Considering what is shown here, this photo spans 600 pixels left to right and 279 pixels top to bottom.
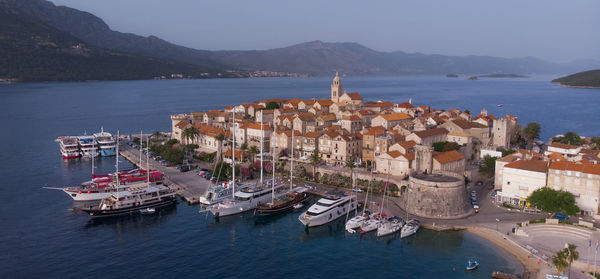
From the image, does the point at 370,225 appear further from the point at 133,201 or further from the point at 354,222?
the point at 133,201

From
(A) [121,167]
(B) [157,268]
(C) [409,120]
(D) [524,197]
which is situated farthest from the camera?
(C) [409,120]

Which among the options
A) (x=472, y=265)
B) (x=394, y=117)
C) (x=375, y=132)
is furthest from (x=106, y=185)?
(x=394, y=117)

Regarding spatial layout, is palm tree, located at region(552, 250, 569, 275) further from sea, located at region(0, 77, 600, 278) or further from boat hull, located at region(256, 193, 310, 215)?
boat hull, located at region(256, 193, 310, 215)

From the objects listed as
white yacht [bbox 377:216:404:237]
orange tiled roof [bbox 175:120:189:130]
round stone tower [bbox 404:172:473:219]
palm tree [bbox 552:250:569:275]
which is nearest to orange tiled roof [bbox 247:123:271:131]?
orange tiled roof [bbox 175:120:189:130]

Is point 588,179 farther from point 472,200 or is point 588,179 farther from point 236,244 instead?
point 236,244

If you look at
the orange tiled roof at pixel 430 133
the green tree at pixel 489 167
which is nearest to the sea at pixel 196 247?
the green tree at pixel 489 167

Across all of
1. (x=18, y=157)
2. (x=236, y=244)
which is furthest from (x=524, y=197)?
(x=18, y=157)
